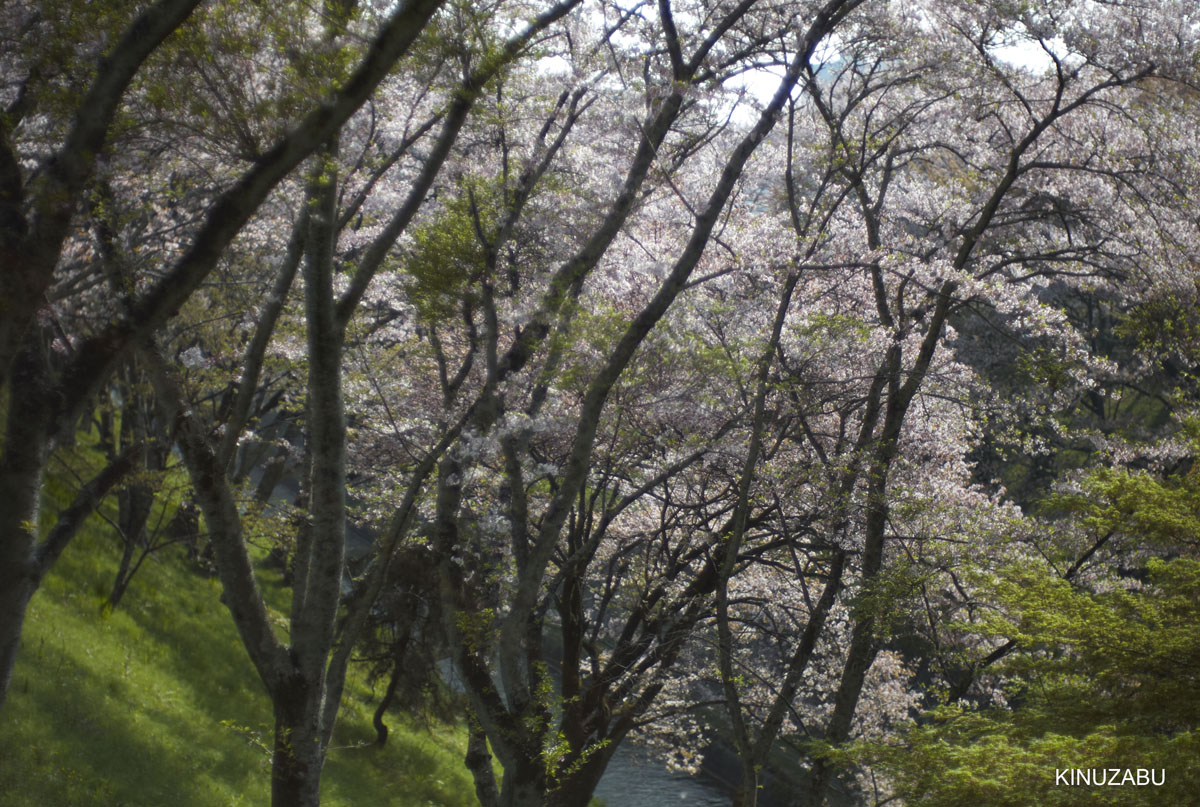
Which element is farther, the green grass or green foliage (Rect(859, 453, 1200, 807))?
the green grass

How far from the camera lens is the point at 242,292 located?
12812 millimetres

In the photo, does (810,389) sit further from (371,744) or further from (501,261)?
(371,744)

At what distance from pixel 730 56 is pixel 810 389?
12.6ft

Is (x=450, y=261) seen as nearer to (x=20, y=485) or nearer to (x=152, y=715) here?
(x=20, y=485)

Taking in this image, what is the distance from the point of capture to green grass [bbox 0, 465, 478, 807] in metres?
8.50

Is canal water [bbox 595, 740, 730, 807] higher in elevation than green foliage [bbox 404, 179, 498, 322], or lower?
lower

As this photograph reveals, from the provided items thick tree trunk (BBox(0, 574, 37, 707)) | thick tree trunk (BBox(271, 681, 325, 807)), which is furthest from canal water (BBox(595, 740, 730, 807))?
thick tree trunk (BBox(0, 574, 37, 707))

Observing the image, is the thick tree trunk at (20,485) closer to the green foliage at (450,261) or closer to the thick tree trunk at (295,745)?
the thick tree trunk at (295,745)

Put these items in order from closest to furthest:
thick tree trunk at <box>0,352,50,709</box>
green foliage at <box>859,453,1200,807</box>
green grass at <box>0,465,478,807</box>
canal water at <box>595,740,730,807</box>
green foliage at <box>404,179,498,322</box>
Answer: green foliage at <box>859,453,1200,807</box>
thick tree trunk at <box>0,352,50,709</box>
green foliage at <box>404,179,498,322</box>
green grass at <box>0,465,478,807</box>
canal water at <box>595,740,730,807</box>

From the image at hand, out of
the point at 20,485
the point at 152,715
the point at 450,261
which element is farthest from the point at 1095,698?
the point at 152,715

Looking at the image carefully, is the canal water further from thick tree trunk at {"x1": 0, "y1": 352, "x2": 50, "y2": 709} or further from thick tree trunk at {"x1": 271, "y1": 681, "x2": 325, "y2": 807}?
thick tree trunk at {"x1": 0, "y1": 352, "x2": 50, "y2": 709}

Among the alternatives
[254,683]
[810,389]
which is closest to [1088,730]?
[810,389]

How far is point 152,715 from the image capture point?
35.0ft

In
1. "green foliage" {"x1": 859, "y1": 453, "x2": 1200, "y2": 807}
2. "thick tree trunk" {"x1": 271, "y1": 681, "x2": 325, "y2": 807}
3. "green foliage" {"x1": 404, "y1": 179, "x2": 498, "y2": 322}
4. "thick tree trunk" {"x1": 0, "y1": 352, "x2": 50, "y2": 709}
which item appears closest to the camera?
"green foliage" {"x1": 859, "y1": 453, "x2": 1200, "y2": 807}
